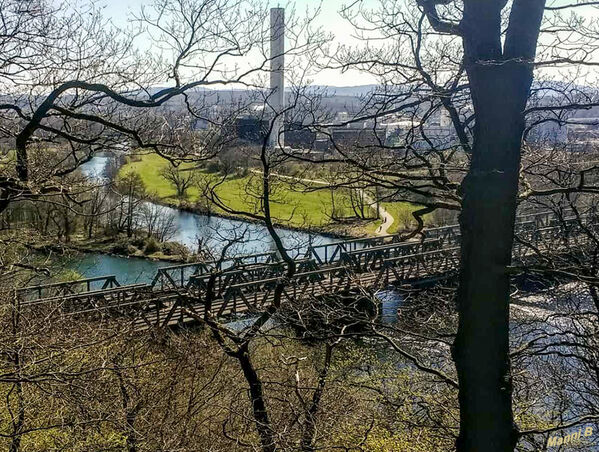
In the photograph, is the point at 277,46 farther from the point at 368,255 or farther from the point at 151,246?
the point at 151,246

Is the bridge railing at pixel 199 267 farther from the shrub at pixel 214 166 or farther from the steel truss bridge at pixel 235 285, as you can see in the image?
the shrub at pixel 214 166

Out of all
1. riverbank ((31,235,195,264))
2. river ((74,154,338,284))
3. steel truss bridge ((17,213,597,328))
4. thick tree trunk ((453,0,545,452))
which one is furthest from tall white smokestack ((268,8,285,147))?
riverbank ((31,235,195,264))

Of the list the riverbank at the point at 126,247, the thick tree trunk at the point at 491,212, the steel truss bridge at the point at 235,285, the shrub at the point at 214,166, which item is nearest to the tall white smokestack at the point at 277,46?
the steel truss bridge at the point at 235,285

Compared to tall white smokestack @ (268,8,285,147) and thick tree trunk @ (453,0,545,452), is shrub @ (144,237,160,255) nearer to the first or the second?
tall white smokestack @ (268,8,285,147)

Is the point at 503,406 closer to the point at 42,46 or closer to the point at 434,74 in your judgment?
the point at 434,74

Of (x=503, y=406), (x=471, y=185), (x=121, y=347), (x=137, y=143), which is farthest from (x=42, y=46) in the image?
(x=121, y=347)

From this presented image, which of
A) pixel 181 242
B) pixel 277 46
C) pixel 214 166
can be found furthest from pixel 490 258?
pixel 181 242

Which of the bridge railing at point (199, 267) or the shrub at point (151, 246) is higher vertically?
the bridge railing at point (199, 267)

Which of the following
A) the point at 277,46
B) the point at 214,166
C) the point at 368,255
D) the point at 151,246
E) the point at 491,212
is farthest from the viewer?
the point at 151,246

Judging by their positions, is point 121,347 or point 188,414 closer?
point 188,414

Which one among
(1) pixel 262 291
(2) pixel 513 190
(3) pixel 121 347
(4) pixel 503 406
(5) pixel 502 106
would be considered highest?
(5) pixel 502 106

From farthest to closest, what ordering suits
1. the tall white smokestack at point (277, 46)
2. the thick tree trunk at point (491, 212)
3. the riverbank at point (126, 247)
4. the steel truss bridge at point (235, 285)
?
the riverbank at point (126, 247), the steel truss bridge at point (235, 285), the tall white smokestack at point (277, 46), the thick tree trunk at point (491, 212)
